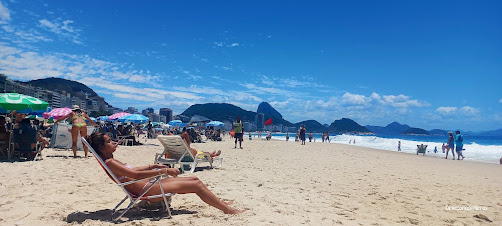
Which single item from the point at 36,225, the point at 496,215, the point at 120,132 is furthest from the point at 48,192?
the point at 120,132

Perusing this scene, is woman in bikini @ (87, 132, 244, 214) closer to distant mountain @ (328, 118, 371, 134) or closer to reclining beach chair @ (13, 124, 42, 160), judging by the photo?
reclining beach chair @ (13, 124, 42, 160)

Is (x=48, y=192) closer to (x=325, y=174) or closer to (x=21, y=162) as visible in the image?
(x=21, y=162)

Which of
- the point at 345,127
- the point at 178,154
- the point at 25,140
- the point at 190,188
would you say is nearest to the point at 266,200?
the point at 190,188

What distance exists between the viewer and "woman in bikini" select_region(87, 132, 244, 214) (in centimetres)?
320

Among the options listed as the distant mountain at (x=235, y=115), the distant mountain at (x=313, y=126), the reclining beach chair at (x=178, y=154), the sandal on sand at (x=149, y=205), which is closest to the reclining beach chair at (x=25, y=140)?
the reclining beach chair at (x=178, y=154)

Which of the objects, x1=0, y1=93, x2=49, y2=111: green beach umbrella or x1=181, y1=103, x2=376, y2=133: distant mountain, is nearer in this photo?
x1=0, y1=93, x2=49, y2=111: green beach umbrella

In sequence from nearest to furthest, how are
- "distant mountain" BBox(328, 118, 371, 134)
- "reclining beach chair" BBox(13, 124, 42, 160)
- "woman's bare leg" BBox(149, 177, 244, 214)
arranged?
"woman's bare leg" BBox(149, 177, 244, 214), "reclining beach chair" BBox(13, 124, 42, 160), "distant mountain" BBox(328, 118, 371, 134)

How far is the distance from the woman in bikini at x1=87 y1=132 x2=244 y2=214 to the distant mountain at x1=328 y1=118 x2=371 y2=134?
188348 millimetres

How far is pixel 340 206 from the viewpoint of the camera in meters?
4.20

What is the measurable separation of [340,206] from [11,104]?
817 cm

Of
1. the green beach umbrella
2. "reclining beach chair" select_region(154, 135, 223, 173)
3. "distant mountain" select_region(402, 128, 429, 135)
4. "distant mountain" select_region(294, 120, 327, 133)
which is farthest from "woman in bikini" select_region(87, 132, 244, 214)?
"distant mountain" select_region(294, 120, 327, 133)

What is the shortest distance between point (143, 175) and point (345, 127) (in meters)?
192

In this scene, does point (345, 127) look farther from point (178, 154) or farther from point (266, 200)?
point (266, 200)

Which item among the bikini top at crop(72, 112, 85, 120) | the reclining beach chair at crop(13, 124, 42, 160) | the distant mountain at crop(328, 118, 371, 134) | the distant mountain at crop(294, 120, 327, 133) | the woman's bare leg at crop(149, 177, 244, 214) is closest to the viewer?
the woman's bare leg at crop(149, 177, 244, 214)
